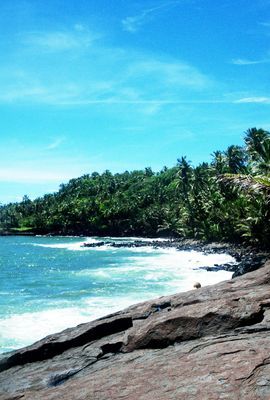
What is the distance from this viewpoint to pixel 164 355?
8.70 meters

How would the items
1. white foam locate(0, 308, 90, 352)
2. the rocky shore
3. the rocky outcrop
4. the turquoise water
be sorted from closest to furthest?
1. the rocky outcrop
2. white foam locate(0, 308, 90, 352)
3. the turquoise water
4. the rocky shore

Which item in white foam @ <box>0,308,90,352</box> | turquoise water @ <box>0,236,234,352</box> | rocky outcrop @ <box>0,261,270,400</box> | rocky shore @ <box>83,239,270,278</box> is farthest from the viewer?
rocky shore @ <box>83,239,270,278</box>

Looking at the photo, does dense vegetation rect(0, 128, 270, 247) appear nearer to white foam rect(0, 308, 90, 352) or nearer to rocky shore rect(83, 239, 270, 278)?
rocky shore rect(83, 239, 270, 278)

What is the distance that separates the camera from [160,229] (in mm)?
115562

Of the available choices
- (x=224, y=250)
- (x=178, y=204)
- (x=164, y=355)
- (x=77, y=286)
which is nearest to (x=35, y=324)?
(x=77, y=286)

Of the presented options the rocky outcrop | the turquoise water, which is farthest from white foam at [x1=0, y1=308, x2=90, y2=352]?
the rocky outcrop

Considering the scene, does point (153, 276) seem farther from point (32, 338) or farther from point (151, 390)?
point (151, 390)

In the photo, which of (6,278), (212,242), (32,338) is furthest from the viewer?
(212,242)

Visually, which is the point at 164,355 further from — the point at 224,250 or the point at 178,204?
the point at 178,204

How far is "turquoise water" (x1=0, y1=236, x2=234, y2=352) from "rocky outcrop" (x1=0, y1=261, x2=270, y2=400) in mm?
13239

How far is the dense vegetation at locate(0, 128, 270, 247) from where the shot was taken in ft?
173

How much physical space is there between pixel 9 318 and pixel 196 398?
27.5 meters

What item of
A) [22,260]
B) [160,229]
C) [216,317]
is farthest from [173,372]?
[160,229]

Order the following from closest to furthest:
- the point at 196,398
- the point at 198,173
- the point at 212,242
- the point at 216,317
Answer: the point at 196,398 → the point at 216,317 → the point at 212,242 → the point at 198,173
